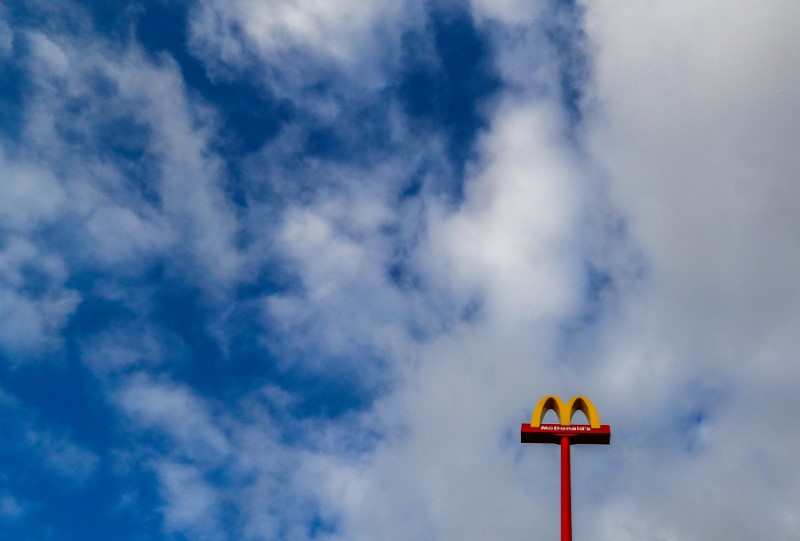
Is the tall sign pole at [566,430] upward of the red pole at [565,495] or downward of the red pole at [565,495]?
upward

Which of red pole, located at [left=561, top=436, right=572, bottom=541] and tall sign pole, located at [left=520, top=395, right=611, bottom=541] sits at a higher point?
tall sign pole, located at [left=520, top=395, right=611, bottom=541]

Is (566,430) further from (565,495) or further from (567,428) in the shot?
(565,495)

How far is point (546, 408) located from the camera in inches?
1052

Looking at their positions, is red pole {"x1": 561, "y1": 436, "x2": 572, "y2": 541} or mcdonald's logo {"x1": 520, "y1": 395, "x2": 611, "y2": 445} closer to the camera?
red pole {"x1": 561, "y1": 436, "x2": 572, "y2": 541}

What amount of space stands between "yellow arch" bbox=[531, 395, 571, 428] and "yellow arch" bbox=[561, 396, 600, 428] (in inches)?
7.0

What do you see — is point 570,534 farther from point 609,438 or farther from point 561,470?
point 609,438

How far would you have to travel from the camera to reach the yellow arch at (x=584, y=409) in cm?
2583

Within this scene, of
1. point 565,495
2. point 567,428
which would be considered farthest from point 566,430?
point 565,495

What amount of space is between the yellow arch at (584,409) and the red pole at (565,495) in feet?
3.01

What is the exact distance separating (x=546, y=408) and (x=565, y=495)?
11.1 feet

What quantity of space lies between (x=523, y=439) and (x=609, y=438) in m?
2.93

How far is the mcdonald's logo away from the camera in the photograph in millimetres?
25672

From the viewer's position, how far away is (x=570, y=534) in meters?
23.4

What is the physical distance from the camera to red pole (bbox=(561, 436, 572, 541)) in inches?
923
